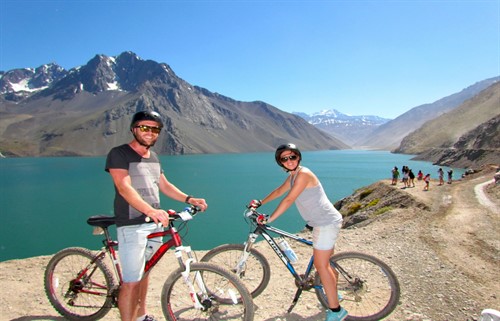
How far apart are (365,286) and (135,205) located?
4091 millimetres

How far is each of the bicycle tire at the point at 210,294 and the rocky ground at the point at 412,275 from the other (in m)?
1.08

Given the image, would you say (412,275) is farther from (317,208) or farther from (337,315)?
(317,208)

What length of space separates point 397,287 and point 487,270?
212 inches

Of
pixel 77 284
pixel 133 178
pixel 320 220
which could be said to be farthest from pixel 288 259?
pixel 77 284

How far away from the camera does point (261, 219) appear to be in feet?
18.3

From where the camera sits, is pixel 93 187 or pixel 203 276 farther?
pixel 93 187

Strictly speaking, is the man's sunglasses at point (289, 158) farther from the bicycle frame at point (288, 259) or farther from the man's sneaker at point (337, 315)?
the man's sneaker at point (337, 315)

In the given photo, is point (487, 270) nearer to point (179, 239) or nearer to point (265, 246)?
point (265, 246)

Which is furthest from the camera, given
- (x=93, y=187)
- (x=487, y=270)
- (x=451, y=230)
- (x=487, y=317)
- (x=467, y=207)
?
(x=93, y=187)

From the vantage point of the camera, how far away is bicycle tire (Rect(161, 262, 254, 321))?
434 centimetres

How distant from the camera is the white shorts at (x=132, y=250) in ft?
14.1

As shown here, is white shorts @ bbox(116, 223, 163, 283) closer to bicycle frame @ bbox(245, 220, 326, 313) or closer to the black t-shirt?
the black t-shirt

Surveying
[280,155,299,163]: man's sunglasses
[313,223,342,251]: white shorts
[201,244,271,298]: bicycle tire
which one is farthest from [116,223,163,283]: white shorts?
[313,223,342,251]: white shorts

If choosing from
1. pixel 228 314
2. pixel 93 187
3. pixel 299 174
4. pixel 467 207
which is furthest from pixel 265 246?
pixel 93 187
